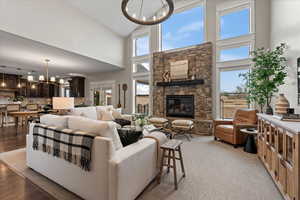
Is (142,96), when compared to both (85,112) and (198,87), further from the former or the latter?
(85,112)

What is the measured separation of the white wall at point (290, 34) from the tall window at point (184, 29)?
2256 mm

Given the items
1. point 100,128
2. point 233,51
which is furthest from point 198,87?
point 100,128

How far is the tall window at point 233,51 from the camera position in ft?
15.1

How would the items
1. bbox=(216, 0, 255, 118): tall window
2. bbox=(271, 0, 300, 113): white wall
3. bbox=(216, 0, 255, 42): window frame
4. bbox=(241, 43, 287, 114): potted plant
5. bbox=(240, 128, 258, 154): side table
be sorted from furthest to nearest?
bbox=(216, 0, 255, 118): tall window, bbox=(216, 0, 255, 42): window frame, bbox=(240, 128, 258, 154): side table, bbox=(241, 43, 287, 114): potted plant, bbox=(271, 0, 300, 113): white wall

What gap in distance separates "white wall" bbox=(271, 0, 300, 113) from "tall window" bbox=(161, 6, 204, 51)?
7.40ft

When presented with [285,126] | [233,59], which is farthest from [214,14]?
[285,126]

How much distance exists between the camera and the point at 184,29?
5.75 meters

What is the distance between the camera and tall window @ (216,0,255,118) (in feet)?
15.1

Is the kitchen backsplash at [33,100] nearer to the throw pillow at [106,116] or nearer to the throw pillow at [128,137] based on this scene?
the throw pillow at [106,116]

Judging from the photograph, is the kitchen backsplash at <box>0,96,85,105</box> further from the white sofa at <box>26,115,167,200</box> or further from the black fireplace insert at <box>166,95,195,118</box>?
the white sofa at <box>26,115,167,200</box>

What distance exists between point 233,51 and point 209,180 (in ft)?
14.1

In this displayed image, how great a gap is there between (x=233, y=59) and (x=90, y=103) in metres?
7.41

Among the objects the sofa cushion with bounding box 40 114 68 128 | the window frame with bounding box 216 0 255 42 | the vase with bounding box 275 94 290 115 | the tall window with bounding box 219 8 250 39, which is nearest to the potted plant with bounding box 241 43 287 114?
the vase with bounding box 275 94 290 115

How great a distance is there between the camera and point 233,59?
15.7 feet
